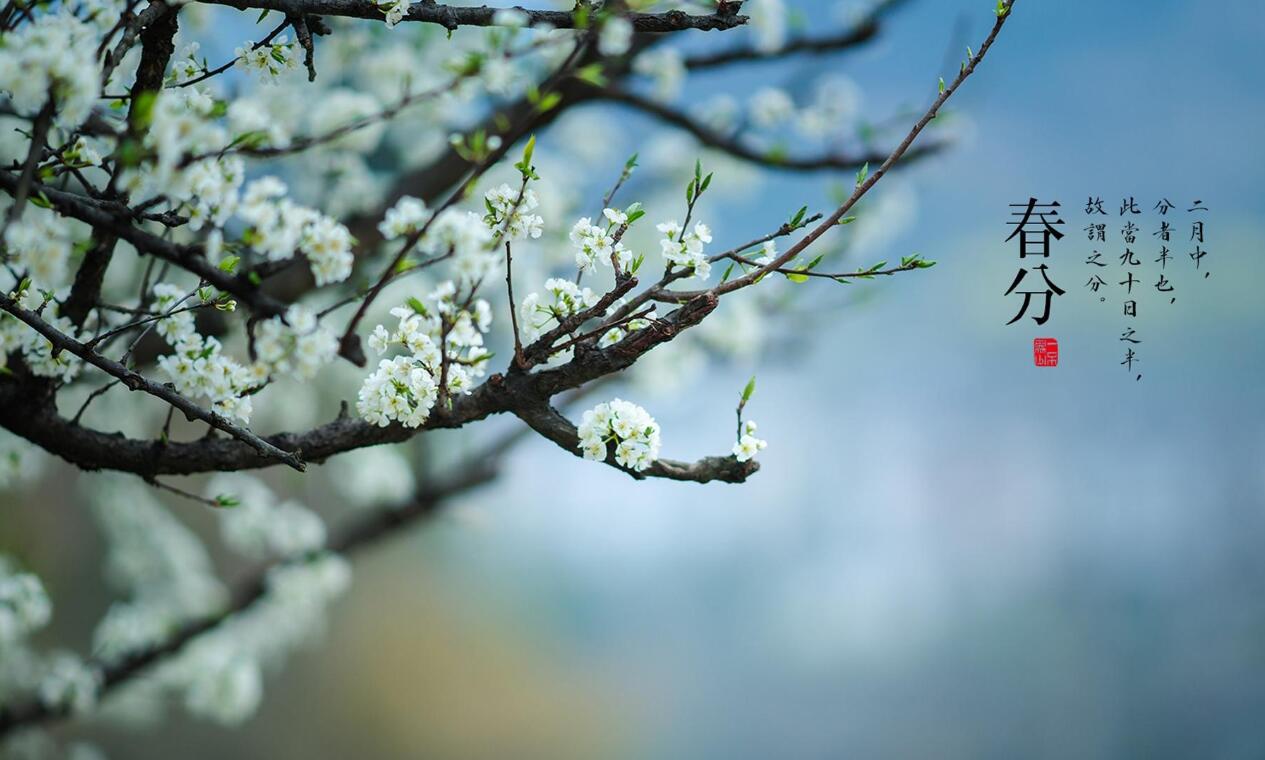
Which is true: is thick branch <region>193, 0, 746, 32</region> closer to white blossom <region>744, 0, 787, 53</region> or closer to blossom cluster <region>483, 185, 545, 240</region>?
blossom cluster <region>483, 185, 545, 240</region>

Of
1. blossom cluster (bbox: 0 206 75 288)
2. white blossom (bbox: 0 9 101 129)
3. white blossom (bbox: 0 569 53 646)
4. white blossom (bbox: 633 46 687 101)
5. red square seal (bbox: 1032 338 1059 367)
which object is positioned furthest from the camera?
red square seal (bbox: 1032 338 1059 367)

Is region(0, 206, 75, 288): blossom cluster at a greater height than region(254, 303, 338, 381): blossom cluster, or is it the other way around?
region(0, 206, 75, 288): blossom cluster

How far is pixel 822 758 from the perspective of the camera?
3.45 metres

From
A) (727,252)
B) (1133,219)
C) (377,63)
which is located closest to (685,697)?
(1133,219)

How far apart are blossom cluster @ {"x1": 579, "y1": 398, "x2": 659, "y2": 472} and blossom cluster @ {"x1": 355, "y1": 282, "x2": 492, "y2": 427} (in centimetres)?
14

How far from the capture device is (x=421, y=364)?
1.08 metres

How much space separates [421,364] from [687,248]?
306 millimetres

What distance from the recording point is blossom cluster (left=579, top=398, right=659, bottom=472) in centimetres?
104

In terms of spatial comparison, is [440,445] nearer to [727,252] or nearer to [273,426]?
[273,426]

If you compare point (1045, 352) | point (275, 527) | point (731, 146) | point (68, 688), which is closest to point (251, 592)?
point (275, 527)

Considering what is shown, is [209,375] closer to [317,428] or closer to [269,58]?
[317,428]

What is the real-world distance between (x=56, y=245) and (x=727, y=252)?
2.08ft

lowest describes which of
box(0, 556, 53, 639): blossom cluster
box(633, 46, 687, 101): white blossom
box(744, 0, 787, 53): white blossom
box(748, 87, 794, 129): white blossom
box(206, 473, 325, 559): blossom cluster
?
box(0, 556, 53, 639): blossom cluster

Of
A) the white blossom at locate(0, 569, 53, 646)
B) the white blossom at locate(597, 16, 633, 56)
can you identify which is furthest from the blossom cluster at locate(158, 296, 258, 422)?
the white blossom at locate(0, 569, 53, 646)
